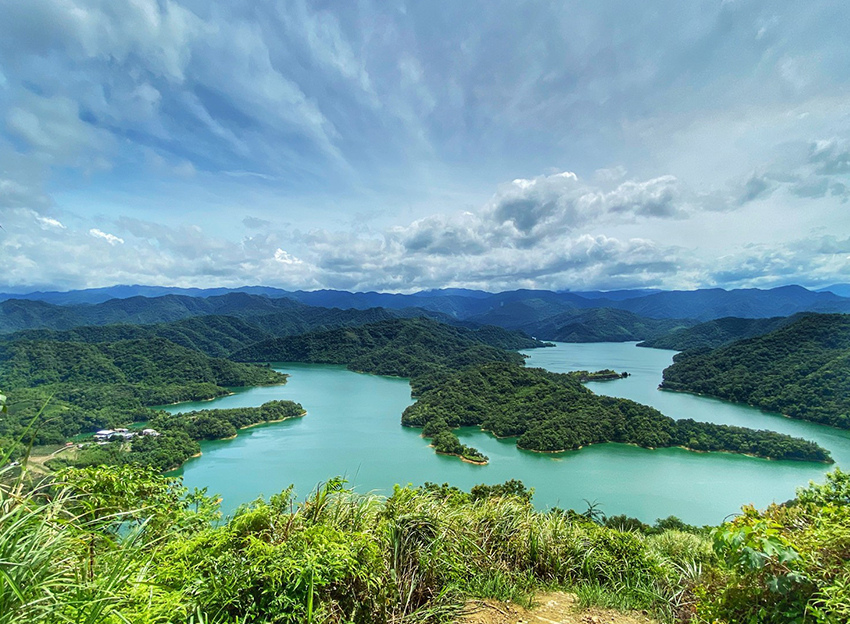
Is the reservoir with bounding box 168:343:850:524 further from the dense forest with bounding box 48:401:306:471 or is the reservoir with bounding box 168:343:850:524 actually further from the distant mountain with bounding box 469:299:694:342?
the distant mountain with bounding box 469:299:694:342

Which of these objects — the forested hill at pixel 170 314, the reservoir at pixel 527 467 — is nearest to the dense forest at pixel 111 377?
the reservoir at pixel 527 467

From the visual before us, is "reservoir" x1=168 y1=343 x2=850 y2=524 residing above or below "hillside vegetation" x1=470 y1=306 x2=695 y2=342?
below

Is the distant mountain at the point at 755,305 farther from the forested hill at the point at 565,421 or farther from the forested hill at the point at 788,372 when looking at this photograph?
the forested hill at the point at 565,421

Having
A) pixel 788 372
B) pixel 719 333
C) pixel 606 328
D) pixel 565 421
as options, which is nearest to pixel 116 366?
pixel 565 421

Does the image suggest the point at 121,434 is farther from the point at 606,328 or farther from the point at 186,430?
the point at 606,328

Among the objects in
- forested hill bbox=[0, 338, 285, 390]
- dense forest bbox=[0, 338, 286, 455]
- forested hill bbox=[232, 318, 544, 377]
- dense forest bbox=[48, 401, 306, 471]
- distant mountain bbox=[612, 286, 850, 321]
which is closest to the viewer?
dense forest bbox=[48, 401, 306, 471]

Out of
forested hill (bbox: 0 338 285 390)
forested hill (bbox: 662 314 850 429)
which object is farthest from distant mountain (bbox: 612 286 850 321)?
forested hill (bbox: 0 338 285 390)

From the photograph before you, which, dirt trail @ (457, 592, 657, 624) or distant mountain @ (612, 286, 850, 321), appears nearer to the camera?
dirt trail @ (457, 592, 657, 624)

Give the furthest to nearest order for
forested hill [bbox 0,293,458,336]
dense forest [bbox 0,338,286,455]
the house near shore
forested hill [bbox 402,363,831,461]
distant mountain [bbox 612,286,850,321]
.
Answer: distant mountain [bbox 612,286,850,321] < forested hill [bbox 0,293,458,336] < dense forest [bbox 0,338,286,455] < forested hill [bbox 402,363,831,461] < the house near shore

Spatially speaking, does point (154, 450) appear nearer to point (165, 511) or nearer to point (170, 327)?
point (165, 511)
